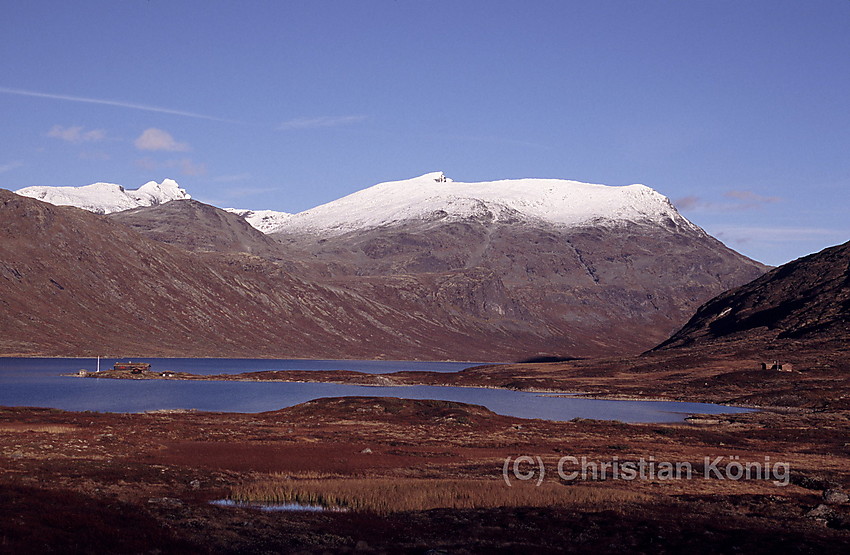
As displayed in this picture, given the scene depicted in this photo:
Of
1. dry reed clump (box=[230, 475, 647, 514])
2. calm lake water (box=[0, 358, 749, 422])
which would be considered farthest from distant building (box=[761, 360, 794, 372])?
dry reed clump (box=[230, 475, 647, 514])

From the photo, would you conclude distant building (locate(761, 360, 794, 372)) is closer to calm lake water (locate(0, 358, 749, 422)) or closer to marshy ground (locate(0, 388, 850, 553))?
calm lake water (locate(0, 358, 749, 422))

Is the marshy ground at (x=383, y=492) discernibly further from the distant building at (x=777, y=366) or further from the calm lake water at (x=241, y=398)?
the distant building at (x=777, y=366)

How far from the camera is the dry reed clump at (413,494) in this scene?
4359 centimetres

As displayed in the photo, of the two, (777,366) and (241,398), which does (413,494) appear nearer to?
(241,398)

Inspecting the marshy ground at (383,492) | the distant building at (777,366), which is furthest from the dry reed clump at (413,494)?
the distant building at (777,366)

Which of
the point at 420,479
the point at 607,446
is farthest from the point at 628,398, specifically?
the point at 420,479

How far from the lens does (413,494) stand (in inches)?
1788

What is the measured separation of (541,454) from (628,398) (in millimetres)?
103567

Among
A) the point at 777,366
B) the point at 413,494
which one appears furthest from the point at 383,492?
the point at 777,366

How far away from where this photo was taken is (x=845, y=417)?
117688 mm

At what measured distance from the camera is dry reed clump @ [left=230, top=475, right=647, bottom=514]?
43594 mm

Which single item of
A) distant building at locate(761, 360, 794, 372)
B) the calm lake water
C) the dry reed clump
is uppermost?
distant building at locate(761, 360, 794, 372)

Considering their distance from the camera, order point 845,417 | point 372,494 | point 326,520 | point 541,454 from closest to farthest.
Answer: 1. point 326,520
2. point 372,494
3. point 541,454
4. point 845,417

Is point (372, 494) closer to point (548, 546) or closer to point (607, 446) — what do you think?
point (548, 546)
